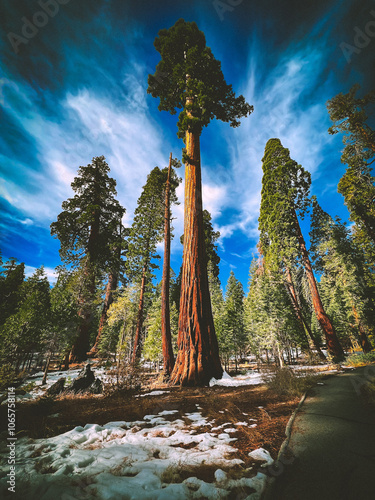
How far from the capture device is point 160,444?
7.54 feet

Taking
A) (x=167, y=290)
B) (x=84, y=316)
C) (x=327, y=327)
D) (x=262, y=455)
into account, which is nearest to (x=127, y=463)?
(x=262, y=455)

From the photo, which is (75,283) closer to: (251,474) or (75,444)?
(75,444)

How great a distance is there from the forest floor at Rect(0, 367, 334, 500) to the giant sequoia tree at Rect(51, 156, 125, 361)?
12.9 metres

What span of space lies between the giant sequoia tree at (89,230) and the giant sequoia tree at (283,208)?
14.9m

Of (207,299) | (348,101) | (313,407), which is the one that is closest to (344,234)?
(348,101)

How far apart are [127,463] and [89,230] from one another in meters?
18.6

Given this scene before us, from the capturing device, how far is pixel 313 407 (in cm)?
328

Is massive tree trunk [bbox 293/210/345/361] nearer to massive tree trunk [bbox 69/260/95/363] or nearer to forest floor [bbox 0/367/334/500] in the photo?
forest floor [bbox 0/367/334/500]

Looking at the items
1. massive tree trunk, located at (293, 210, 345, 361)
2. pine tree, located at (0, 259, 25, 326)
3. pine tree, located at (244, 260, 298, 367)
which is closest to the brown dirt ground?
massive tree trunk, located at (293, 210, 345, 361)

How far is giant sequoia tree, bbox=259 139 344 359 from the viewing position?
14.7 m

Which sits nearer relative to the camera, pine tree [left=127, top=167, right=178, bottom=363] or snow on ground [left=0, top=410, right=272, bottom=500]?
snow on ground [left=0, top=410, right=272, bottom=500]

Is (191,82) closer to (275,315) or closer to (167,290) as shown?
(167,290)

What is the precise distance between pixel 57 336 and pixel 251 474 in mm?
15022

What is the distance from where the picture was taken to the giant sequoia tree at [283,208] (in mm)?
14742
